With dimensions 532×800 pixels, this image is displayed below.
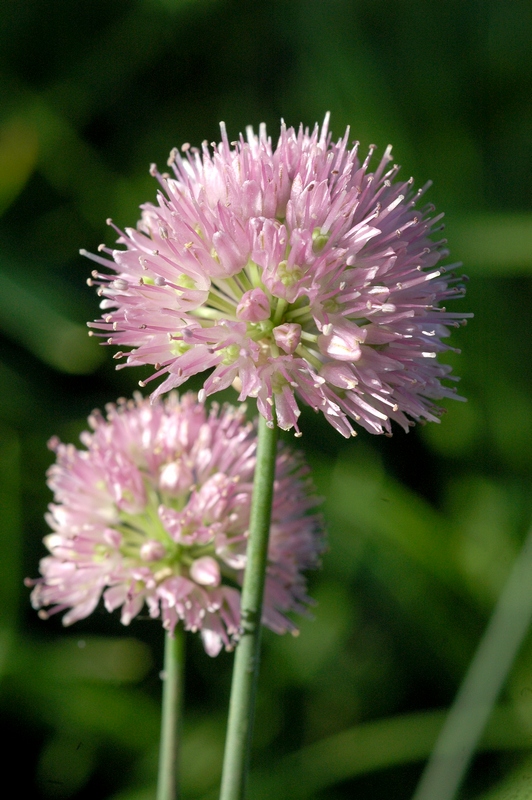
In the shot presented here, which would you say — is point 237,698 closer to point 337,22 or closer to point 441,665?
point 441,665

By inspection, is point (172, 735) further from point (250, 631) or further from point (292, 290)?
point (292, 290)

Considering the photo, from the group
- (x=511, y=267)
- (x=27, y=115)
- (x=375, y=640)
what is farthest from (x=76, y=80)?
(x=375, y=640)

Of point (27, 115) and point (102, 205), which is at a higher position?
point (27, 115)

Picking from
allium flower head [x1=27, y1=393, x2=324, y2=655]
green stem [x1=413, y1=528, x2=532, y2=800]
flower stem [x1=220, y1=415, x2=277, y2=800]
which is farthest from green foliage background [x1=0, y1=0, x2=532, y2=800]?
flower stem [x1=220, y1=415, x2=277, y2=800]

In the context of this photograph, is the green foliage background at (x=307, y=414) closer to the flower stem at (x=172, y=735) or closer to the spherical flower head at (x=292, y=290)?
the flower stem at (x=172, y=735)

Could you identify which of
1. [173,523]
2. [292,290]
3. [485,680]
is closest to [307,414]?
[485,680]

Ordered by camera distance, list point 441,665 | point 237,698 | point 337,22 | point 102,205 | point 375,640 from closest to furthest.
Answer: point 237,698, point 441,665, point 375,640, point 102,205, point 337,22

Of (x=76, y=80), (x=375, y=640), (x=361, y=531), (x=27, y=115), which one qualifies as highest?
(x=76, y=80)
